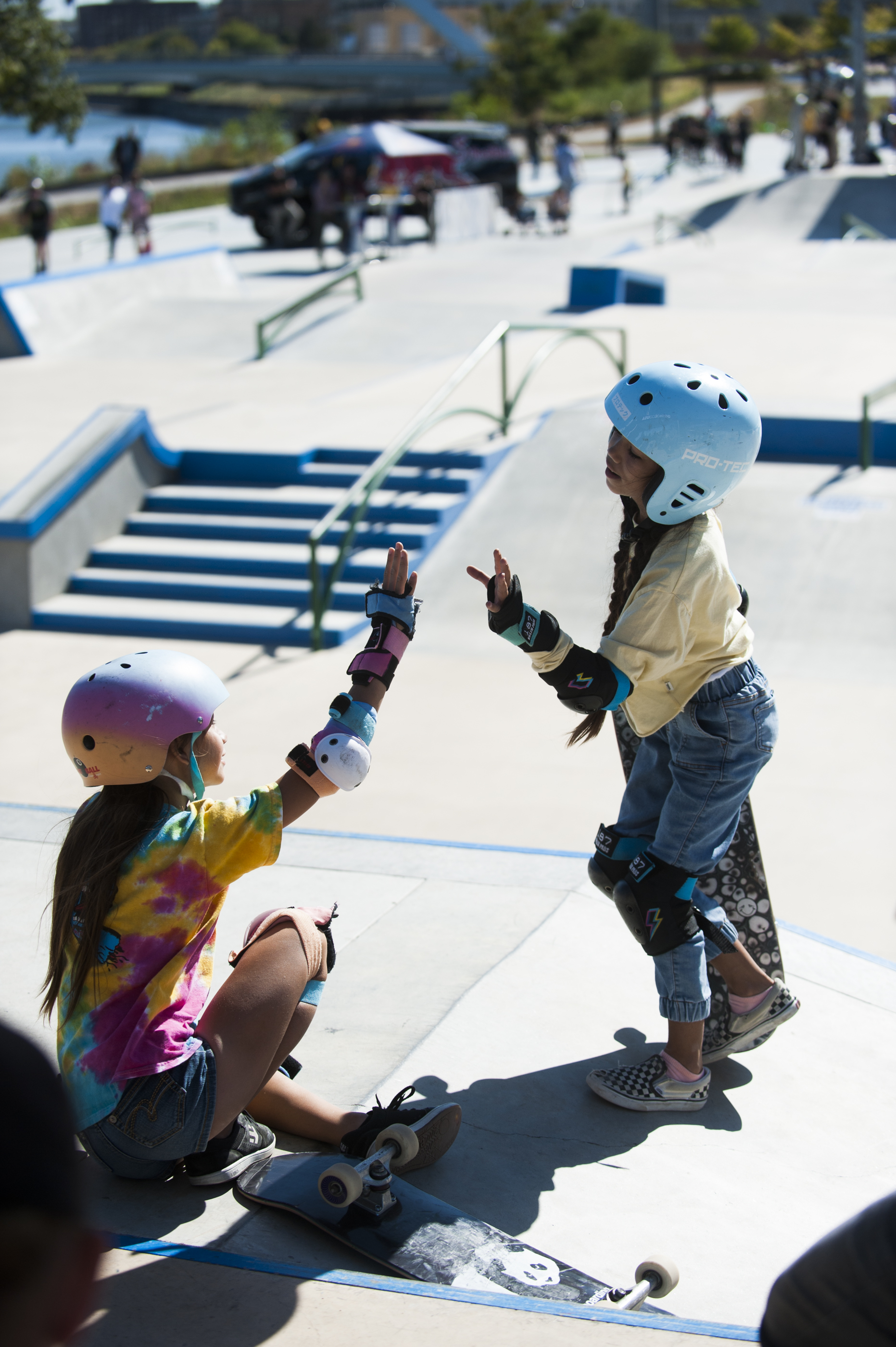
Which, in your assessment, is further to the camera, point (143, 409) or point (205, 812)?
point (143, 409)

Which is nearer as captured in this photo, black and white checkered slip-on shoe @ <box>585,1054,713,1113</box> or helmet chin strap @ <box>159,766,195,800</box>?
helmet chin strap @ <box>159,766,195,800</box>

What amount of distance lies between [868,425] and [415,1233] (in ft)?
26.5

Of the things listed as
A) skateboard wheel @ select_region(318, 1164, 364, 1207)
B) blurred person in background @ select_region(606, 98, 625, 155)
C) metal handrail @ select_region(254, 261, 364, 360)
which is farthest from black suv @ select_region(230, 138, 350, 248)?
skateboard wheel @ select_region(318, 1164, 364, 1207)

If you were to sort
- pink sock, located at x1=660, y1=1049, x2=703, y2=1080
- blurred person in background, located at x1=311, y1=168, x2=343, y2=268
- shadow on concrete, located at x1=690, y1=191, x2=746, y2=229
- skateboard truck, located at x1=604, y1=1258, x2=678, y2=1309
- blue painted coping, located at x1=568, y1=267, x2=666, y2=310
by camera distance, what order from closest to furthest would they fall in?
1. skateboard truck, located at x1=604, y1=1258, x2=678, y2=1309
2. pink sock, located at x1=660, y1=1049, x2=703, y2=1080
3. blue painted coping, located at x1=568, y1=267, x2=666, y2=310
4. blurred person in background, located at x1=311, y1=168, x2=343, y2=268
5. shadow on concrete, located at x1=690, y1=191, x2=746, y2=229

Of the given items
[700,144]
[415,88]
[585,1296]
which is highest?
[415,88]

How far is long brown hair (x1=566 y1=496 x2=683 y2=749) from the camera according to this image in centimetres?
304

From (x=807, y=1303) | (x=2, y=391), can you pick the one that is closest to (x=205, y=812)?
(x=807, y=1303)

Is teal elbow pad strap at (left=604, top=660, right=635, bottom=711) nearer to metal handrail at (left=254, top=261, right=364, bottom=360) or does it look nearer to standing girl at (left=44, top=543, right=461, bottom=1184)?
standing girl at (left=44, top=543, right=461, bottom=1184)

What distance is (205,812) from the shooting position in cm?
252

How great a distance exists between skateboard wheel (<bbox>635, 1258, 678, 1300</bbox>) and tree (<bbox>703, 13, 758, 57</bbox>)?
320 feet

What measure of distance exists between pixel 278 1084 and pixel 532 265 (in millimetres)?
18930

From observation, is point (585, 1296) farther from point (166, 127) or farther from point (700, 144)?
point (166, 127)

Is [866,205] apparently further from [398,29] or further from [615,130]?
[398,29]

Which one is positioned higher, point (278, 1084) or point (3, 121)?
point (3, 121)
